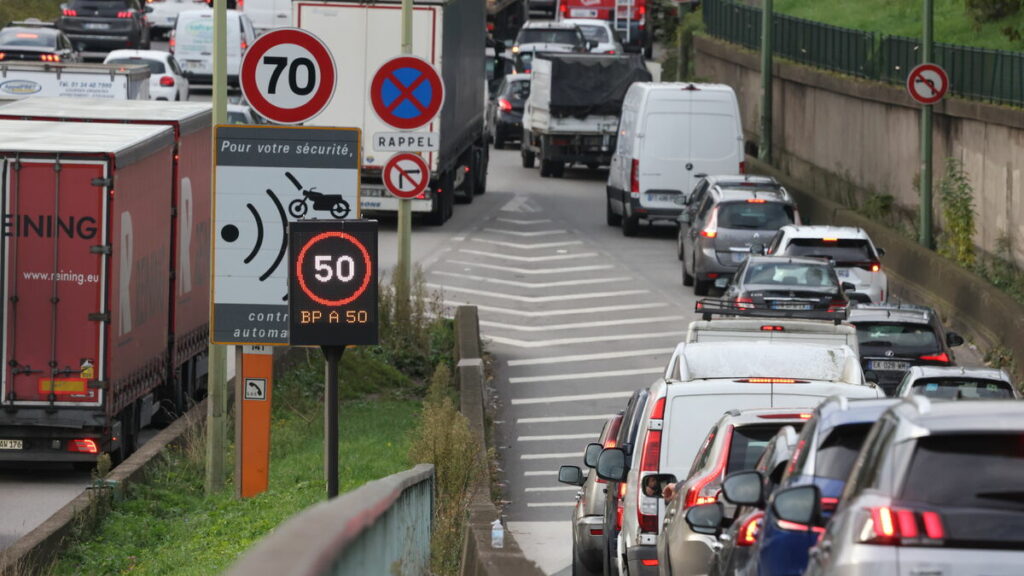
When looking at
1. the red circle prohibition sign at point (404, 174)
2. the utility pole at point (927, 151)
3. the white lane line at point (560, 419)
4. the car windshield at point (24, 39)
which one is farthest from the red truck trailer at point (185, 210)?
the car windshield at point (24, 39)

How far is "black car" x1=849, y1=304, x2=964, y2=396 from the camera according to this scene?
2112 centimetres

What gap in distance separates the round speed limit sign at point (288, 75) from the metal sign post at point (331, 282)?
9.73 feet

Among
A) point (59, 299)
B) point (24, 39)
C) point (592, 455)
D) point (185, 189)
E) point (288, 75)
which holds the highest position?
point (288, 75)

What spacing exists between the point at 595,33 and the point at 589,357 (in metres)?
41.6

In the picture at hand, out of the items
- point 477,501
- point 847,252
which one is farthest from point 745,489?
point 847,252

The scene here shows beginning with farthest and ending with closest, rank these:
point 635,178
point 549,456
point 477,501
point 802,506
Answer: point 635,178 → point 549,456 → point 477,501 → point 802,506

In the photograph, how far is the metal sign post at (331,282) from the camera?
33.8ft

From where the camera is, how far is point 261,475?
48.4 ft

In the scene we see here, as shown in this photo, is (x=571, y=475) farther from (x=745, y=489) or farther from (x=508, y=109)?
(x=508, y=109)

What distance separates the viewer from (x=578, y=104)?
44.2m

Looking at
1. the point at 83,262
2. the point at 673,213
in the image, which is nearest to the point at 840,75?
the point at 673,213

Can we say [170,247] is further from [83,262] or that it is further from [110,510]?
[110,510]

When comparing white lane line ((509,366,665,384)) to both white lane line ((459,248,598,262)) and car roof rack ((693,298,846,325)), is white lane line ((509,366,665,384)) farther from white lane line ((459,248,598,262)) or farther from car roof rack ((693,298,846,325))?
white lane line ((459,248,598,262))

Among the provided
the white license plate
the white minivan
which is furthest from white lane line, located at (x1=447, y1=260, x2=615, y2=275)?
the white license plate
